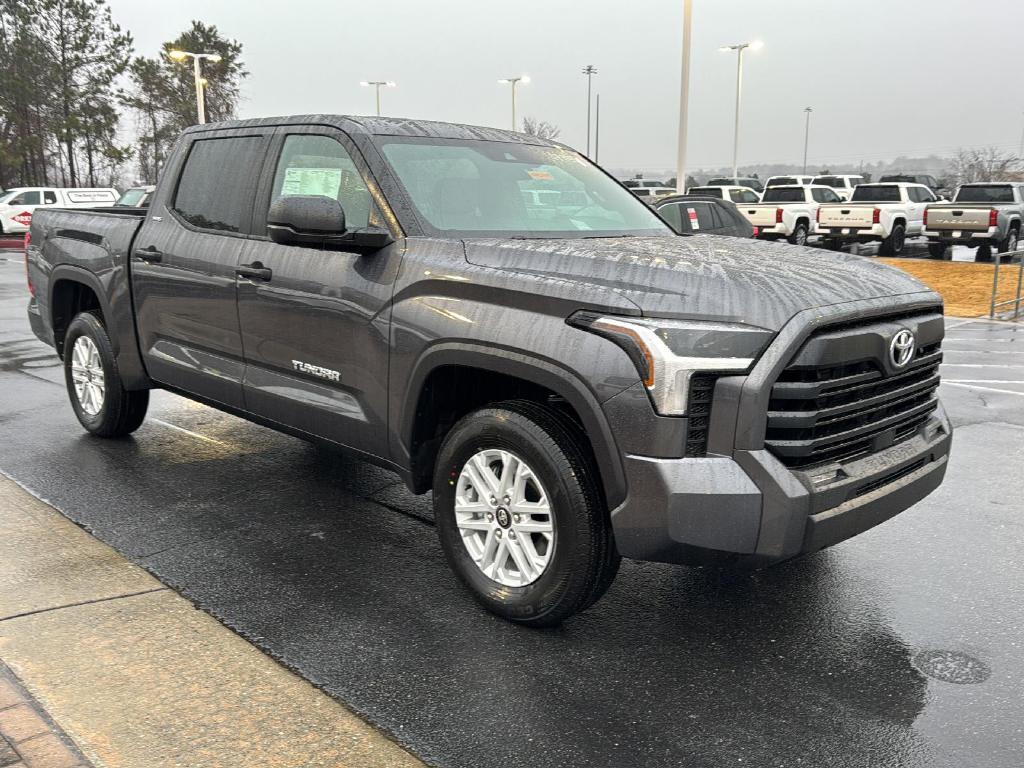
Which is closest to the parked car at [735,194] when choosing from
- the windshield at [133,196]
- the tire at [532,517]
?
the windshield at [133,196]

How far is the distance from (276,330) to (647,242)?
70.4 inches

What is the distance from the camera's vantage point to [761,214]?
2516cm

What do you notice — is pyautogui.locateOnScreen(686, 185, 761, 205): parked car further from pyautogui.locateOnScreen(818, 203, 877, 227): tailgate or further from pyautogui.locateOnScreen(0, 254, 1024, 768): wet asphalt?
pyautogui.locateOnScreen(0, 254, 1024, 768): wet asphalt

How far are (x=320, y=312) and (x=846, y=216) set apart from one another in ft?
72.3

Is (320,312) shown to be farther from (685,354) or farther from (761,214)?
(761,214)

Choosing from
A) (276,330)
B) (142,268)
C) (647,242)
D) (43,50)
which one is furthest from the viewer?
(43,50)

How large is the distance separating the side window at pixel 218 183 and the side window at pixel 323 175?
0.27 m

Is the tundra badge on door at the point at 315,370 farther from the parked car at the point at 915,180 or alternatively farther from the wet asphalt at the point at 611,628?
the parked car at the point at 915,180

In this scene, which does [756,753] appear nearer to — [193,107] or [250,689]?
[250,689]

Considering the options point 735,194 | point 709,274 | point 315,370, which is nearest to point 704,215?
point 315,370

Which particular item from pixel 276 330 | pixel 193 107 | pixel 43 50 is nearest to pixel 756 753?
pixel 276 330

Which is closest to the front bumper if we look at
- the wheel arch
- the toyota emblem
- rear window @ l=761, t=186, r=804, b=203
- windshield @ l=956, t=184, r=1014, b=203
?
the wheel arch

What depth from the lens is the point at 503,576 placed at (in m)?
3.58

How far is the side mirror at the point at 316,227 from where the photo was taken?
3.71 m
